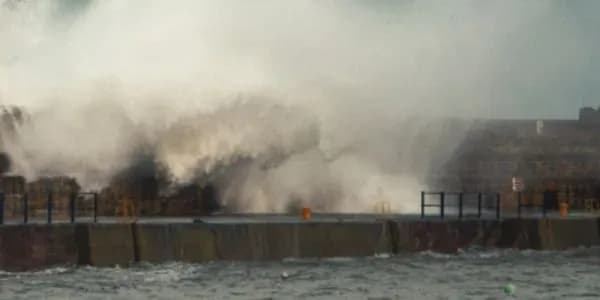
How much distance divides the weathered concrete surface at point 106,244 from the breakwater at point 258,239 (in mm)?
22

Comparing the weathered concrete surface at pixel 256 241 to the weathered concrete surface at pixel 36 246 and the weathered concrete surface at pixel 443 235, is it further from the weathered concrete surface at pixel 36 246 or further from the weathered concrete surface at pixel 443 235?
the weathered concrete surface at pixel 36 246

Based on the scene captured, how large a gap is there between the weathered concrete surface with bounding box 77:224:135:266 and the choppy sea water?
46cm

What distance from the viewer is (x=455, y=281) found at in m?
31.0

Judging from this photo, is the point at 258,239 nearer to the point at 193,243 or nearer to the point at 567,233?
the point at 193,243

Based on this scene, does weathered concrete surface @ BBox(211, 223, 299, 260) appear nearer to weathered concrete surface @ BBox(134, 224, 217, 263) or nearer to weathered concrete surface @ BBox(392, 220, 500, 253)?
weathered concrete surface @ BBox(134, 224, 217, 263)

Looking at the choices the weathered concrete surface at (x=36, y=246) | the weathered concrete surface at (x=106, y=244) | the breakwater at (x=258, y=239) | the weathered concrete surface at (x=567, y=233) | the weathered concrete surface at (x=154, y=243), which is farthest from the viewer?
the weathered concrete surface at (x=567, y=233)

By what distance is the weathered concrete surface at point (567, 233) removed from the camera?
133 feet

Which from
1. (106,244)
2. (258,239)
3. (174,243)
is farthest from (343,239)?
(106,244)

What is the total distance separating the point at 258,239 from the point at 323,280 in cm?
440

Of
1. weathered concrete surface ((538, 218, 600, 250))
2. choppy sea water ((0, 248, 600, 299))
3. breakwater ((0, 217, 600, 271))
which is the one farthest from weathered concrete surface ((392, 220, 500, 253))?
weathered concrete surface ((538, 218, 600, 250))

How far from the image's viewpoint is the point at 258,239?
113 feet

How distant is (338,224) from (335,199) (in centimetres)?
1641

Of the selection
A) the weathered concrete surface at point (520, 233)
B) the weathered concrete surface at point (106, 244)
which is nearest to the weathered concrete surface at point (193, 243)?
the weathered concrete surface at point (106, 244)

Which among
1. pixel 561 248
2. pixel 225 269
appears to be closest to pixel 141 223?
pixel 225 269
